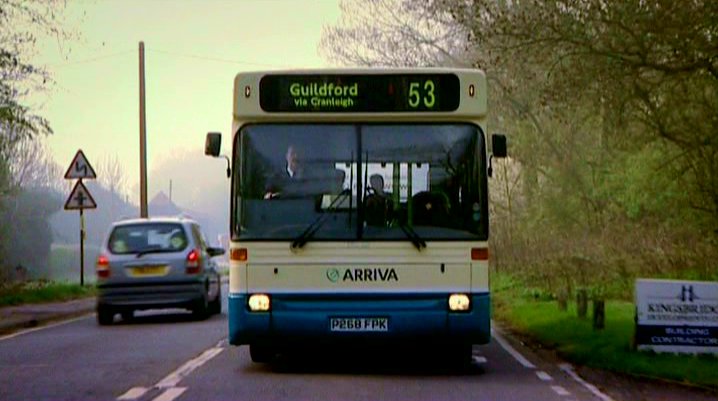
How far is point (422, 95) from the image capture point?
14008 millimetres

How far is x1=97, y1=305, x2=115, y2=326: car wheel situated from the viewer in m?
23.1

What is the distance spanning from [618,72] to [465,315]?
9.69 meters

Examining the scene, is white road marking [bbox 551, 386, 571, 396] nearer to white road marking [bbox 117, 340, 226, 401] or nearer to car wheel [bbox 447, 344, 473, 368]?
car wheel [bbox 447, 344, 473, 368]

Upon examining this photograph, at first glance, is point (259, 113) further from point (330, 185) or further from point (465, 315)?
point (465, 315)

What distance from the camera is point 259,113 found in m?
13.9

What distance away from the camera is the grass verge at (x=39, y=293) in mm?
30177

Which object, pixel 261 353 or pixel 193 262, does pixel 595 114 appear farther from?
pixel 261 353

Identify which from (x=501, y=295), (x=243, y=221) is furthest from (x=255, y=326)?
(x=501, y=295)

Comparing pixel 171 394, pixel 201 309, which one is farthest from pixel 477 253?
pixel 201 309

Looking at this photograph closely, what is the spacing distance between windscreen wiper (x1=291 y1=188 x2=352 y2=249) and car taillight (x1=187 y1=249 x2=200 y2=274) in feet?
31.4

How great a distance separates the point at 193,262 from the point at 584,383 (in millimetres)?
10814

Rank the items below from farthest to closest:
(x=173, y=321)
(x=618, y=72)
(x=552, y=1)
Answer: (x=173, y=321), (x=618, y=72), (x=552, y=1)

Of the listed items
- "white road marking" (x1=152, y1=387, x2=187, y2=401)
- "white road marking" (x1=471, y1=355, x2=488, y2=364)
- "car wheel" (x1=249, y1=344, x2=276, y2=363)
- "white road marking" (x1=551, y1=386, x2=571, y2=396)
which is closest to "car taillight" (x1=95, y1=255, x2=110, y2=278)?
"car wheel" (x1=249, y1=344, x2=276, y2=363)

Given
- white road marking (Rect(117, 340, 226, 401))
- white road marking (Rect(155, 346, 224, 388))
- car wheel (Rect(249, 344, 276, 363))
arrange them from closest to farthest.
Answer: white road marking (Rect(117, 340, 226, 401)) → white road marking (Rect(155, 346, 224, 388)) → car wheel (Rect(249, 344, 276, 363))
